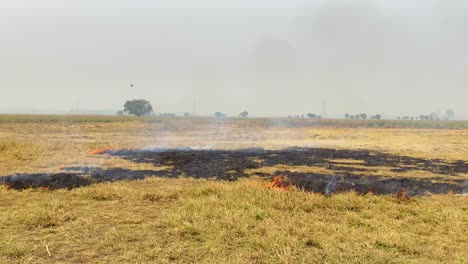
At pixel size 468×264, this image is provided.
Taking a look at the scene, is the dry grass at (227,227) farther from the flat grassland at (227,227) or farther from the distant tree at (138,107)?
the distant tree at (138,107)

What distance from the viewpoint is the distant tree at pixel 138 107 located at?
5876 inches

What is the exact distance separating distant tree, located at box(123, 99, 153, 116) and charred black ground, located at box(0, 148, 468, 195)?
127m

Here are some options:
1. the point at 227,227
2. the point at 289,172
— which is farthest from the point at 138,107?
the point at 227,227

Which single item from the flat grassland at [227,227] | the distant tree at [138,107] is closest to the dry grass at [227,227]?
the flat grassland at [227,227]

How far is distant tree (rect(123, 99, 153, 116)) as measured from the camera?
14925cm

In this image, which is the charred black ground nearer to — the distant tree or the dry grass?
the dry grass

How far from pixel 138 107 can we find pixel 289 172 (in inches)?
5423

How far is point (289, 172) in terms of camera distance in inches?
741

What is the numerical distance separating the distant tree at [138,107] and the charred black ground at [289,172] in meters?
127

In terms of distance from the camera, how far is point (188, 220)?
955 centimetres

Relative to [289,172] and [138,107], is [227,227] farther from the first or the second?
[138,107]

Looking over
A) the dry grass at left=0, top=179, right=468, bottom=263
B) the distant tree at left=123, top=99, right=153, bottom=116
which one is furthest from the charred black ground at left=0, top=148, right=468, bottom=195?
the distant tree at left=123, top=99, right=153, bottom=116

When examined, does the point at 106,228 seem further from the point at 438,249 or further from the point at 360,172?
the point at 360,172

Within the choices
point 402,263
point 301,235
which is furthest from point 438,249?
point 301,235
